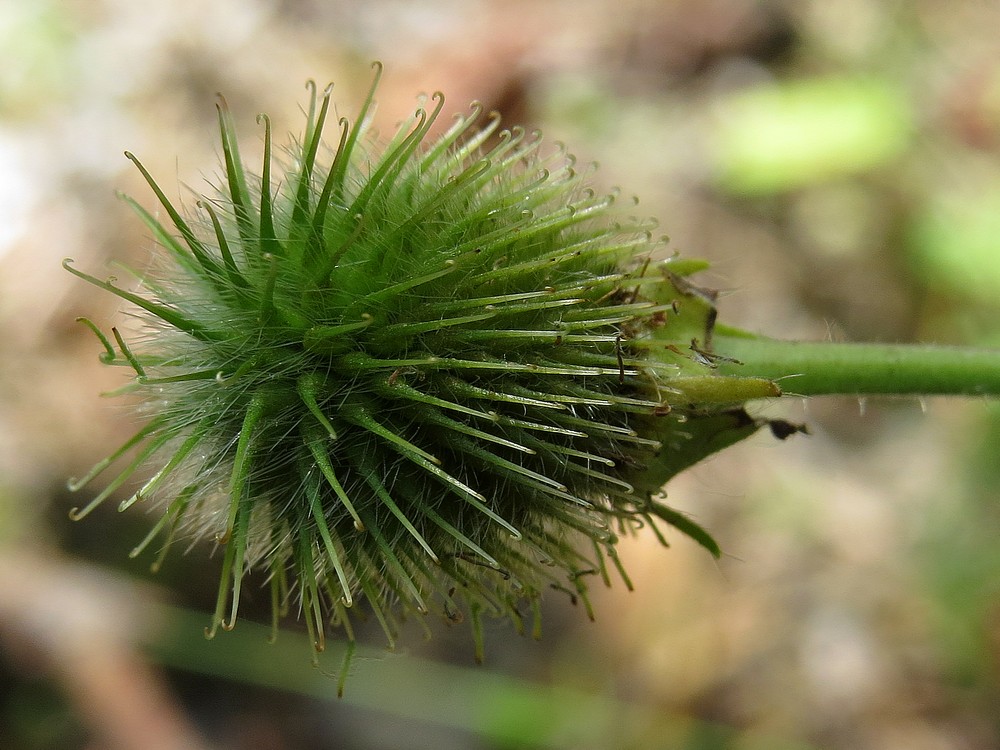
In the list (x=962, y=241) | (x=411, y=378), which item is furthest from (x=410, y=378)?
(x=962, y=241)

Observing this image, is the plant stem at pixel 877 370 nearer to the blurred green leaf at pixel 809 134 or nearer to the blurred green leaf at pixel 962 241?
the blurred green leaf at pixel 962 241

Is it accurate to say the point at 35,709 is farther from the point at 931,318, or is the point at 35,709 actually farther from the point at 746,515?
the point at 931,318

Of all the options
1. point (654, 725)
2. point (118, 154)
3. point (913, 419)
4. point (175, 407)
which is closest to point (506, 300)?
point (175, 407)

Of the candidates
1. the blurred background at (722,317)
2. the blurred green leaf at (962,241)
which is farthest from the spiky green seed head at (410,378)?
the blurred green leaf at (962,241)

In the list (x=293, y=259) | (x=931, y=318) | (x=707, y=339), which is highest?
(x=931, y=318)

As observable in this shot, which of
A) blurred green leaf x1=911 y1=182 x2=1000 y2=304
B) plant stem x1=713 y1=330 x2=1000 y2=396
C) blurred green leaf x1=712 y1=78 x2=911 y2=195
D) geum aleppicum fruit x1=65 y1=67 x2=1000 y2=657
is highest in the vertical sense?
blurred green leaf x1=712 y1=78 x2=911 y2=195

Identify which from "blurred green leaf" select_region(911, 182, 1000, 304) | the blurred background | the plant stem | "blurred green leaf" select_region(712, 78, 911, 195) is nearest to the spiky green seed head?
the plant stem

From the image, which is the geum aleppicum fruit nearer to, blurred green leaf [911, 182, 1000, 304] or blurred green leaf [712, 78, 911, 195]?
blurred green leaf [911, 182, 1000, 304]

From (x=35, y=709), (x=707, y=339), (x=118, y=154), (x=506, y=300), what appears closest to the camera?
(x=506, y=300)
